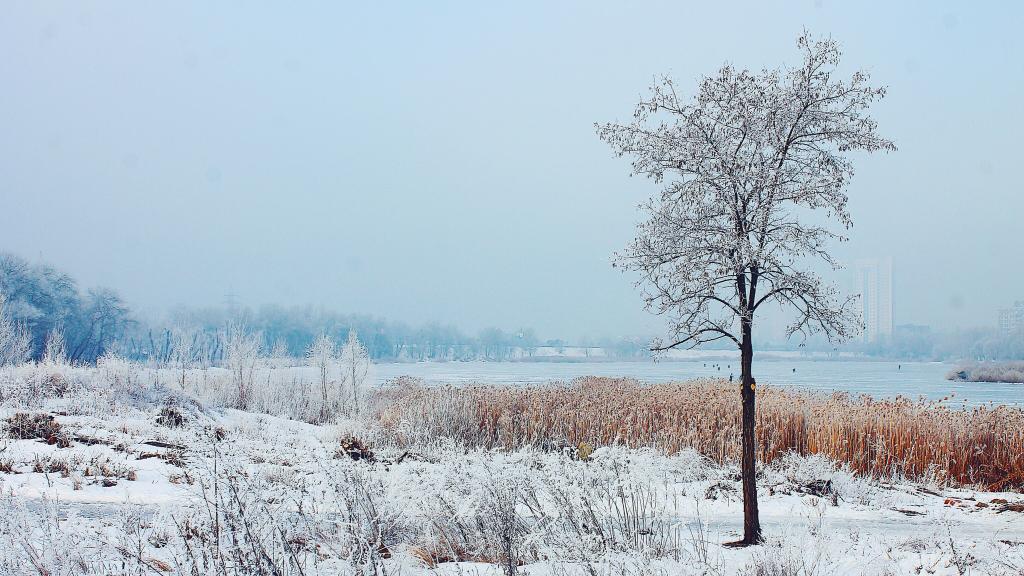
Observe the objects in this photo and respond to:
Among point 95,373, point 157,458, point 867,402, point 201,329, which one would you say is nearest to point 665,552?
point 157,458

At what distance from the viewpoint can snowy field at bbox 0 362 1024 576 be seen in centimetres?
348

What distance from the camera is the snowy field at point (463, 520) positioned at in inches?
137

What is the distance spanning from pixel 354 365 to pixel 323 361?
114 cm

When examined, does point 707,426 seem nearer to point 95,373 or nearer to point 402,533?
point 402,533

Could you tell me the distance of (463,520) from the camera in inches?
181

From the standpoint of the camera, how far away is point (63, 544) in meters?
3.45

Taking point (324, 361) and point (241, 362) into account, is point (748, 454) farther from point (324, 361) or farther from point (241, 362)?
point (241, 362)

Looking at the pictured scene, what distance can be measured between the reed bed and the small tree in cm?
527

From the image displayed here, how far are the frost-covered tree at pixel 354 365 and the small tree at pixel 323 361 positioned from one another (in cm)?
45

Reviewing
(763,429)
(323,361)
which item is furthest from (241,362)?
(763,429)

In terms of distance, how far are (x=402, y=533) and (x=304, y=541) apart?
814 mm

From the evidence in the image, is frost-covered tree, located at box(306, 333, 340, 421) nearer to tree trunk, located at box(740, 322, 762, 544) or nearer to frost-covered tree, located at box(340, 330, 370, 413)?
frost-covered tree, located at box(340, 330, 370, 413)

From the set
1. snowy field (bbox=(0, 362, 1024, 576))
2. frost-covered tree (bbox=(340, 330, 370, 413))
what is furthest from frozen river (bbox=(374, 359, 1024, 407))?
frost-covered tree (bbox=(340, 330, 370, 413))

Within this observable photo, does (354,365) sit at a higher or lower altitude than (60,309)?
lower
